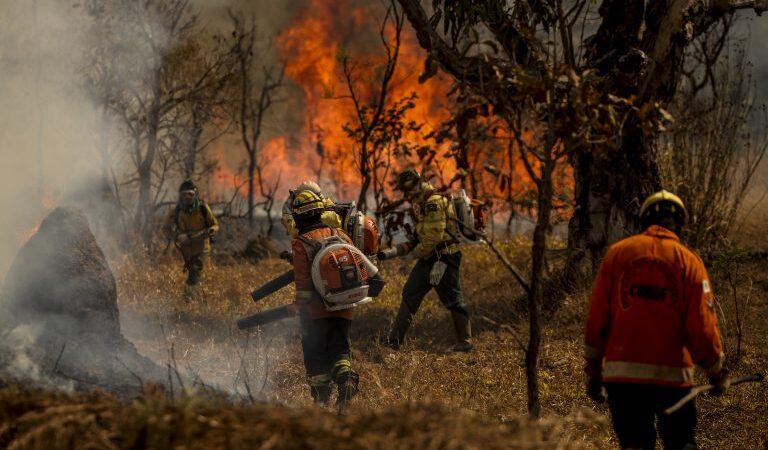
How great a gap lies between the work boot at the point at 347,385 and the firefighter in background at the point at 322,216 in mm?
1276

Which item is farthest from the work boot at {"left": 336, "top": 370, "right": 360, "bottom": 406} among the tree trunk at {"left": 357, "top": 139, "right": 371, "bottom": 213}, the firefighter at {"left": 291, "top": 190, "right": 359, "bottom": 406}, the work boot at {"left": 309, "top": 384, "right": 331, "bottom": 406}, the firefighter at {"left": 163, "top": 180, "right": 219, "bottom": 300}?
the tree trunk at {"left": 357, "top": 139, "right": 371, "bottom": 213}

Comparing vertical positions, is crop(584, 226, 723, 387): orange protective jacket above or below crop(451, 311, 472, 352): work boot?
above

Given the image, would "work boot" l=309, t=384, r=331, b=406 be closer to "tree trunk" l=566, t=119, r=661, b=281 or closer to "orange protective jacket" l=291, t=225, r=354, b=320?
"orange protective jacket" l=291, t=225, r=354, b=320

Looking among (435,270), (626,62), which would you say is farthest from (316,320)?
(626,62)

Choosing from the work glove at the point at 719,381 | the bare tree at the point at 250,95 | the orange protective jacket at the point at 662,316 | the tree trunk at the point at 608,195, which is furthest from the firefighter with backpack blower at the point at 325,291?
the bare tree at the point at 250,95

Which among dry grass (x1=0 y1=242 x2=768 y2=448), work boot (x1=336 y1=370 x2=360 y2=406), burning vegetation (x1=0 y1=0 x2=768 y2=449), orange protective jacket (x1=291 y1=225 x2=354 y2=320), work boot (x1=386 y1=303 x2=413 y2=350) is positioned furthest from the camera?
work boot (x1=386 y1=303 x2=413 y2=350)

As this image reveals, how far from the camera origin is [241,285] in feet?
36.9

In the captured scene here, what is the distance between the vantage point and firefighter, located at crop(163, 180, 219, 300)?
10.8 metres

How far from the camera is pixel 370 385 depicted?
6.64 m

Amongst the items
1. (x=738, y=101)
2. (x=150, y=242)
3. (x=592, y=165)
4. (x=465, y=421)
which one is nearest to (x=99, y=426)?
(x=465, y=421)

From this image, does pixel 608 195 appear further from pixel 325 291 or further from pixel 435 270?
pixel 325 291

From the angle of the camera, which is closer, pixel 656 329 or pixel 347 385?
pixel 656 329

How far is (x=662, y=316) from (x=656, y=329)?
2.6 inches

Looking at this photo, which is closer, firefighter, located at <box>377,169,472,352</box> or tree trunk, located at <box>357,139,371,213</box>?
firefighter, located at <box>377,169,472,352</box>
